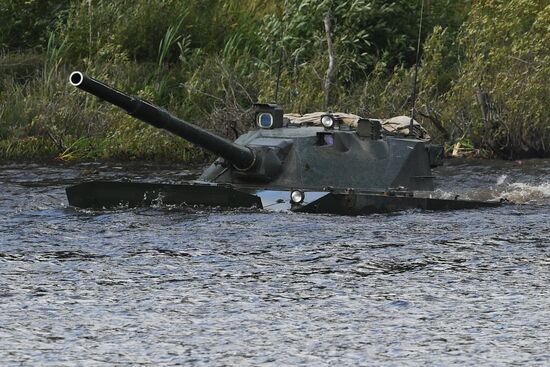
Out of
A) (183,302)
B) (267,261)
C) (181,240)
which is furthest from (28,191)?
(183,302)

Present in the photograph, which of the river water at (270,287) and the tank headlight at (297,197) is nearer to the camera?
the river water at (270,287)

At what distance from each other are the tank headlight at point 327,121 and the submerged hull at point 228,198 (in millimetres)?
1145

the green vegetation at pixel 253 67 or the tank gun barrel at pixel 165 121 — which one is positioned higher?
the green vegetation at pixel 253 67

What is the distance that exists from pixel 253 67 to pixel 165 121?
11.9 metres

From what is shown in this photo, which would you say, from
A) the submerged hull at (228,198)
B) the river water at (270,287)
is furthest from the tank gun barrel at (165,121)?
the river water at (270,287)

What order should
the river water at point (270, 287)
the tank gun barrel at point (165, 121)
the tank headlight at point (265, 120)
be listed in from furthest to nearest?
the tank headlight at point (265, 120) → the tank gun barrel at point (165, 121) → the river water at point (270, 287)

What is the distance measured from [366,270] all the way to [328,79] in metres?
12.8

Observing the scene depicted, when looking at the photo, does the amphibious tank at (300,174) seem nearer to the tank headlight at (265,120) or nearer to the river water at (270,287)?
the tank headlight at (265,120)

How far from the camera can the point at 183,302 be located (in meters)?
12.7

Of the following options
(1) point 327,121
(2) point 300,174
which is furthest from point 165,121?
(1) point 327,121

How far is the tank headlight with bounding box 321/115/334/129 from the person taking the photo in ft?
59.9

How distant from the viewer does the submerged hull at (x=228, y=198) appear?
677 inches

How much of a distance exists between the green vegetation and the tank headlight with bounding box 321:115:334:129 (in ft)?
18.0

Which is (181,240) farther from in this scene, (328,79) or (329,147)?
(328,79)
